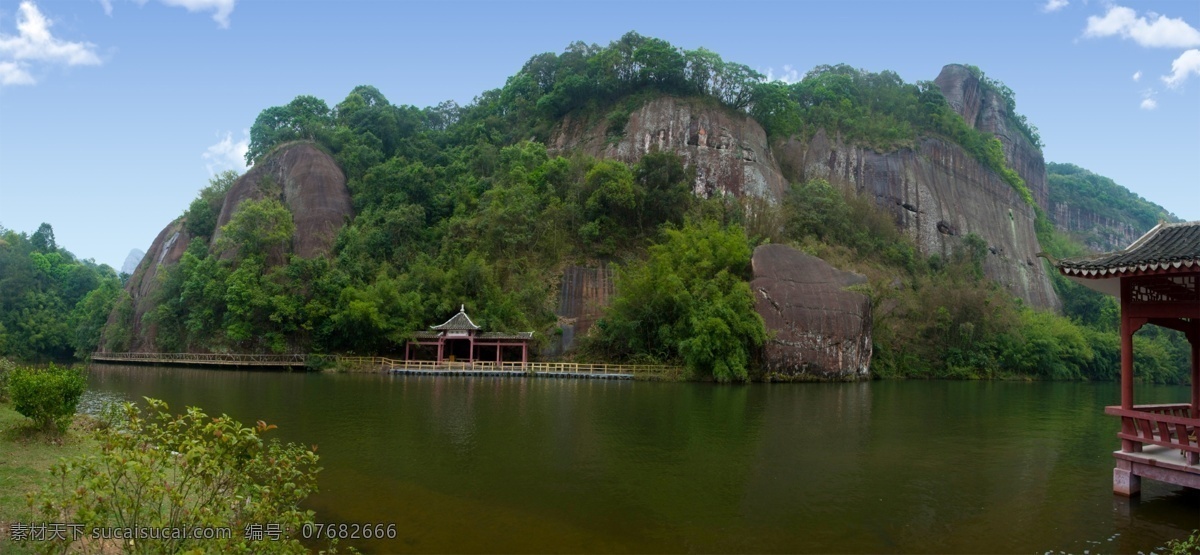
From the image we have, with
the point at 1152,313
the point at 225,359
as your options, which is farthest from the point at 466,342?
the point at 1152,313

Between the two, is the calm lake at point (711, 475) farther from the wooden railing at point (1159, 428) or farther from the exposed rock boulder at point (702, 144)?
the exposed rock boulder at point (702, 144)

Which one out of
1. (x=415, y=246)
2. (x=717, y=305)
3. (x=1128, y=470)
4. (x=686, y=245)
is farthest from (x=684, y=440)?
(x=415, y=246)

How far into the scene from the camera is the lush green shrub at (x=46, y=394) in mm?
9172

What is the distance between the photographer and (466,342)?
37.1 m

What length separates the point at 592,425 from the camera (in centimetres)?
1638

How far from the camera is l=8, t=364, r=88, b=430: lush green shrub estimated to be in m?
9.17

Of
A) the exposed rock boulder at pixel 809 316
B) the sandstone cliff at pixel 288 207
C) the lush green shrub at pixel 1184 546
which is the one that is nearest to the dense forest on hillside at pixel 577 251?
the sandstone cliff at pixel 288 207

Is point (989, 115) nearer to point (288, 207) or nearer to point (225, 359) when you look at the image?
point (288, 207)

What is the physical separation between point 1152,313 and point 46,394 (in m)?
15.3

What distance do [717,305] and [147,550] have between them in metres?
28.0

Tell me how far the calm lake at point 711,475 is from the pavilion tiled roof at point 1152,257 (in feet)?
10.5

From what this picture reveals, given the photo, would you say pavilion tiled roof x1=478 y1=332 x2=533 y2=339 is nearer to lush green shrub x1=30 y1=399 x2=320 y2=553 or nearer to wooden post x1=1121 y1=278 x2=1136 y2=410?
wooden post x1=1121 y1=278 x2=1136 y2=410

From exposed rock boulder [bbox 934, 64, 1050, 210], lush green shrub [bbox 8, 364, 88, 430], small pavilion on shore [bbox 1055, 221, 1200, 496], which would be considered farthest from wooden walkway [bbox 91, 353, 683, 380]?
exposed rock boulder [bbox 934, 64, 1050, 210]

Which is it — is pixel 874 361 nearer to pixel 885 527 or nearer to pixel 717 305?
pixel 717 305
